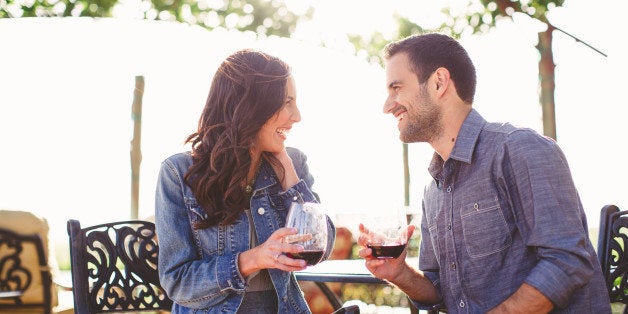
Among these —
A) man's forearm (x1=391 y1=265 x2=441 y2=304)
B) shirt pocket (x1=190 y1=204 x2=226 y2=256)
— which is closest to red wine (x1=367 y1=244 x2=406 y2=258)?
man's forearm (x1=391 y1=265 x2=441 y2=304)

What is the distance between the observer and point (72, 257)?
2561 millimetres

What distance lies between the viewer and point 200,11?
625 cm

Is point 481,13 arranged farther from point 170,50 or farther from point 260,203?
point 260,203

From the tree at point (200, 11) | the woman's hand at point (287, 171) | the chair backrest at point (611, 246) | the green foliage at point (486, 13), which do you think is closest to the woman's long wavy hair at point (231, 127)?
the woman's hand at point (287, 171)

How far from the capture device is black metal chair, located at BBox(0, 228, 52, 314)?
412 centimetres

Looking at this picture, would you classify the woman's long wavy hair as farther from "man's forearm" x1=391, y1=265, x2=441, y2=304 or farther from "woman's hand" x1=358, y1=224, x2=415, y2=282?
"man's forearm" x1=391, y1=265, x2=441, y2=304

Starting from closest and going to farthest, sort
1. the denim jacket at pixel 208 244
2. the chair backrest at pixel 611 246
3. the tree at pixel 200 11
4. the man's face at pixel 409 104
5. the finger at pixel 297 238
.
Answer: the finger at pixel 297 238, the denim jacket at pixel 208 244, the man's face at pixel 409 104, the chair backrest at pixel 611 246, the tree at pixel 200 11

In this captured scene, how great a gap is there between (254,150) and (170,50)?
3.69 meters

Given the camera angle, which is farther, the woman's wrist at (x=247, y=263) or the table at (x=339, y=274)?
the table at (x=339, y=274)

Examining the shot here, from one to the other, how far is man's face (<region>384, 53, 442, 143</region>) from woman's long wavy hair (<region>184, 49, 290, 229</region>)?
435 millimetres

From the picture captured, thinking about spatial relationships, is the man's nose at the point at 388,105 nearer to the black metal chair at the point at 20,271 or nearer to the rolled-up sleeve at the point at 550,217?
the rolled-up sleeve at the point at 550,217

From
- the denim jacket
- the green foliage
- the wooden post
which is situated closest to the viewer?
the denim jacket

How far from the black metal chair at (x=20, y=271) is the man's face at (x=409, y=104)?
2941 mm

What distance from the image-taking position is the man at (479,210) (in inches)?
74.4
